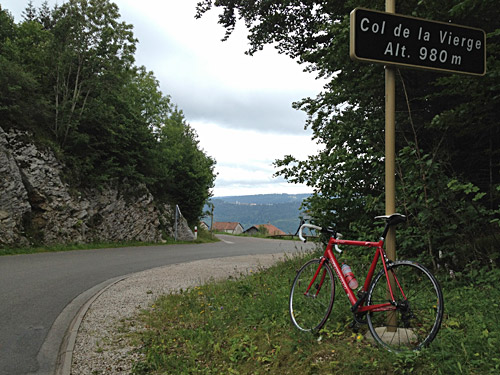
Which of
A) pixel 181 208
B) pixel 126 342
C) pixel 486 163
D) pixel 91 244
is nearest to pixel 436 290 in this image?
pixel 126 342

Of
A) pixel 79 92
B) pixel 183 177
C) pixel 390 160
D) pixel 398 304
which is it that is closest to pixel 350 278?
pixel 398 304

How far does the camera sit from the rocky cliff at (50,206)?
1612 centimetres

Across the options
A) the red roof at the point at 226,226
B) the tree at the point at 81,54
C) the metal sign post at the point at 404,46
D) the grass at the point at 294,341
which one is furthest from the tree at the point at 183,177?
the red roof at the point at 226,226

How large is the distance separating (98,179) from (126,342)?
17.7 meters

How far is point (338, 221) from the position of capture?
8086 mm

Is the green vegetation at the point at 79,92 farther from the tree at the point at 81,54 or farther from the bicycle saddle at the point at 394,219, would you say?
the bicycle saddle at the point at 394,219

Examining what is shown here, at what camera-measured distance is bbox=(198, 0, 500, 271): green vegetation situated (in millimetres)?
5477

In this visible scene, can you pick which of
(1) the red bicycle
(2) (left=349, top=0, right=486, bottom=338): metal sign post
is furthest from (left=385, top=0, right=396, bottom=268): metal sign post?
(1) the red bicycle

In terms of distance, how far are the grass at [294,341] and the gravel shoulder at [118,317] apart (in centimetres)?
25

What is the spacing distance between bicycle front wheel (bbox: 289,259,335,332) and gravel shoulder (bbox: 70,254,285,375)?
1.99m

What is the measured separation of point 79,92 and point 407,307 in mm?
21485

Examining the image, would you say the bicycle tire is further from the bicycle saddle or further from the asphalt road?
the asphalt road

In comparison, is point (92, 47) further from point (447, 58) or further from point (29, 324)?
point (447, 58)

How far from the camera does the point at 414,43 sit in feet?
12.8
